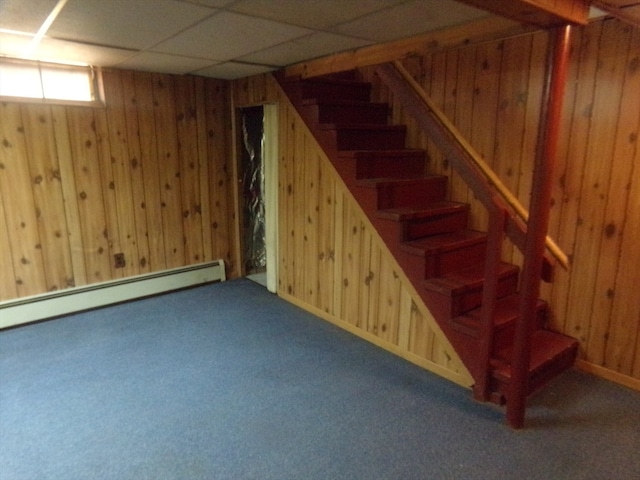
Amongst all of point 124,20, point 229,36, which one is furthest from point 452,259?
point 124,20

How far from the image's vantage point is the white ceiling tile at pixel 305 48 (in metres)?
2.48

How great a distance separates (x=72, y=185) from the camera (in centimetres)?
343

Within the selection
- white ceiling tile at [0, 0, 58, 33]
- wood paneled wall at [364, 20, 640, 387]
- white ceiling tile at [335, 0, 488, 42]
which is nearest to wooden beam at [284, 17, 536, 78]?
white ceiling tile at [335, 0, 488, 42]

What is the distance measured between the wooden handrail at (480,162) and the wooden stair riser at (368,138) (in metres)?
0.37

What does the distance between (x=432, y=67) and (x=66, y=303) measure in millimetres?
3394

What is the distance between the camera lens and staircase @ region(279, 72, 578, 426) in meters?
2.37

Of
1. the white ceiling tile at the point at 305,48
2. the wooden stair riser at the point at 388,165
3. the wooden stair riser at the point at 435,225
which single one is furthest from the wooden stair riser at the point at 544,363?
the white ceiling tile at the point at 305,48

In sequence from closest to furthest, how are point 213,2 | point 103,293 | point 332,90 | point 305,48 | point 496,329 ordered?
point 213,2 < point 496,329 < point 305,48 < point 332,90 < point 103,293

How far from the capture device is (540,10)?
1601mm

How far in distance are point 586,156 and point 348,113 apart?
1631 mm

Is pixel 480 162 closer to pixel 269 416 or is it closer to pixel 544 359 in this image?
pixel 544 359

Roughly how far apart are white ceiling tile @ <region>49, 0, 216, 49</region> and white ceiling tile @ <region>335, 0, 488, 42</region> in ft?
2.53

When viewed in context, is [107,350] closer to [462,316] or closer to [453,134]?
[462,316]

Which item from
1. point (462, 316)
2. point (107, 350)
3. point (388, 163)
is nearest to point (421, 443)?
point (462, 316)
